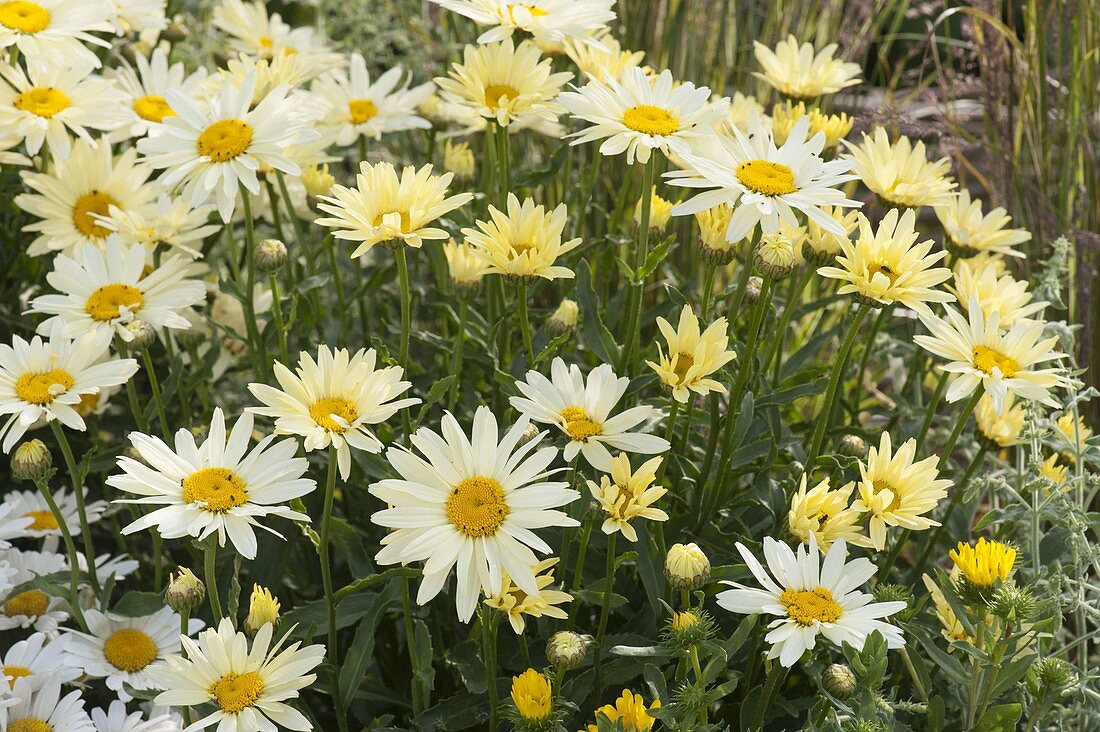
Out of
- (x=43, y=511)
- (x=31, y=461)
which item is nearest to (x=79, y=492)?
(x=31, y=461)

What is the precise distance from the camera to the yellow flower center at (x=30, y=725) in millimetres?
1499

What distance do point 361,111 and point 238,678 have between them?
1194 millimetres

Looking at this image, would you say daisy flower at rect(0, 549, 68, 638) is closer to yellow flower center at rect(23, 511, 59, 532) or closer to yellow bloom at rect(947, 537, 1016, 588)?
yellow flower center at rect(23, 511, 59, 532)

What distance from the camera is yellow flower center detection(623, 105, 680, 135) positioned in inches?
62.7

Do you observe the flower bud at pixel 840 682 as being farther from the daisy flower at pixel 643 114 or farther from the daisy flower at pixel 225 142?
the daisy flower at pixel 225 142

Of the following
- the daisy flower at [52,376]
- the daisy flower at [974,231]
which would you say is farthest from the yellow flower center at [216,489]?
the daisy flower at [974,231]

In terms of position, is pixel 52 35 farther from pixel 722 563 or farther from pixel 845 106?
pixel 845 106

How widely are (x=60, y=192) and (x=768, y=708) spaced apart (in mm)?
1483

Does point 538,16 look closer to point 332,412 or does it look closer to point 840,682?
point 332,412

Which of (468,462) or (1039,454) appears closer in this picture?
(468,462)

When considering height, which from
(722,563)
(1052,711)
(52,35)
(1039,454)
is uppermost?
(52,35)

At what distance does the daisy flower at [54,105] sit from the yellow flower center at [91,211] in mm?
89

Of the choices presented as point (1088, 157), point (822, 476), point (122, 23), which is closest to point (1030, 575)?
point (822, 476)

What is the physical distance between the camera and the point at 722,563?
1.63 metres
